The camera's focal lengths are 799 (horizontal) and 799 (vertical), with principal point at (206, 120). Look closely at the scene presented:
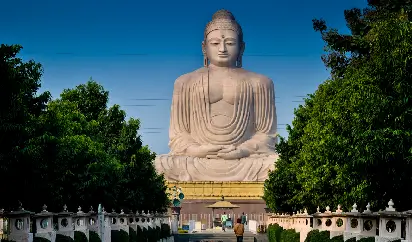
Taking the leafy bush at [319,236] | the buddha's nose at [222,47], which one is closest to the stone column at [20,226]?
the leafy bush at [319,236]

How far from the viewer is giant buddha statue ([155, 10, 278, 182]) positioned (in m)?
59.9

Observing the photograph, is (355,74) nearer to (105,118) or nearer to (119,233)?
(119,233)

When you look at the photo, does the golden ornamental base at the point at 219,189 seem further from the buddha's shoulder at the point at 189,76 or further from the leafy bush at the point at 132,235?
the leafy bush at the point at 132,235

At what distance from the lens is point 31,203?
779 inches

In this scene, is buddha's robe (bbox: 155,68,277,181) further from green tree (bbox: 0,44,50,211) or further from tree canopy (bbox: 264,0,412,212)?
green tree (bbox: 0,44,50,211)

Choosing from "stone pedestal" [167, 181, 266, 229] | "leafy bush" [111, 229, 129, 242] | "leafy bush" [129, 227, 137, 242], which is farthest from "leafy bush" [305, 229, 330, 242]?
"stone pedestal" [167, 181, 266, 229]

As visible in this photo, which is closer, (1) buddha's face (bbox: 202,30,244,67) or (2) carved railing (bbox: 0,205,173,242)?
(2) carved railing (bbox: 0,205,173,242)

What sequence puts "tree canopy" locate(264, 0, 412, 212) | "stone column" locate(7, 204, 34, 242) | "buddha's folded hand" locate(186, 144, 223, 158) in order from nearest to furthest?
"stone column" locate(7, 204, 34, 242), "tree canopy" locate(264, 0, 412, 212), "buddha's folded hand" locate(186, 144, 223, 158)

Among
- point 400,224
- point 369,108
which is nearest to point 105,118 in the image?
point 369,108

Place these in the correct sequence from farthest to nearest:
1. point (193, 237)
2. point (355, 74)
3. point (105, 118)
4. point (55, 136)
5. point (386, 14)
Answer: point (193, 237) < point (105, 118) < point (55, 136) < point (386, 14) < point (355, 74)

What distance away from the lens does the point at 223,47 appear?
61594mm

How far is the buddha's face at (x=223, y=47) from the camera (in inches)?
2425

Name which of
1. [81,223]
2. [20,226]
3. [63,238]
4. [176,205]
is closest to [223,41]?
[176,205]

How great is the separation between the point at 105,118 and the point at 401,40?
735 inches
